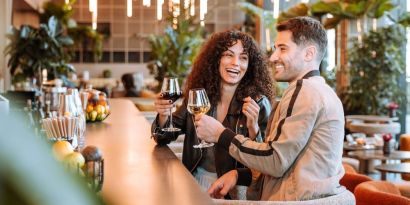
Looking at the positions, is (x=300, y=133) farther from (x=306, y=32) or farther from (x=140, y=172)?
(x=140, y=172)

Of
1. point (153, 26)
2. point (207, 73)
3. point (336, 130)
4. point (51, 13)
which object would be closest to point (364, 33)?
point (207, 73)

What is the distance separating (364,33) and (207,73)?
28.7ft

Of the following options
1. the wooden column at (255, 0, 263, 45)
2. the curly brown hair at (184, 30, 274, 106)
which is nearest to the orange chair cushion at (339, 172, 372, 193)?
the curly brown hair at (184, 30, 274, 106)

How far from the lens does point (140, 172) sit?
1.86 m

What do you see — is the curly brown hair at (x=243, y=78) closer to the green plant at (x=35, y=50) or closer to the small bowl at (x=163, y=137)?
the small bowl at (x=163, y=137)

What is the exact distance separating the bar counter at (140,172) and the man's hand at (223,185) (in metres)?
0.20

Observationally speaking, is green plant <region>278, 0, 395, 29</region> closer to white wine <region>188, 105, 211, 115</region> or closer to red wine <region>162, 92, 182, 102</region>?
red wine <region>162, 92, 182, 102</region>

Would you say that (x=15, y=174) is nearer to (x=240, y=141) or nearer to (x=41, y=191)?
(x=41, y=191)

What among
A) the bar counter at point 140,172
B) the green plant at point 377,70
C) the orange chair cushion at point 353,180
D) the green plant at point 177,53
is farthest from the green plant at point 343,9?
the bar counter at point 140,172

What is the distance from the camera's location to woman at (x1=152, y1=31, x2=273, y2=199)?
2.70 meters

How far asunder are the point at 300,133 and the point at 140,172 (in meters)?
0.51

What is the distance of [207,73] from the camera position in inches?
116

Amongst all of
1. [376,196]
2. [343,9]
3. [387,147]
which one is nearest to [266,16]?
[343,9]

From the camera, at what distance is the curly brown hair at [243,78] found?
284cm
